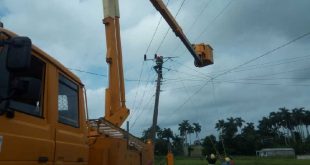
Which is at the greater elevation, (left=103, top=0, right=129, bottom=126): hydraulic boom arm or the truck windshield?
(left=103, top=0, right=129, bottom=126): hydraulic boom arm

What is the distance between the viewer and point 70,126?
4.95 m

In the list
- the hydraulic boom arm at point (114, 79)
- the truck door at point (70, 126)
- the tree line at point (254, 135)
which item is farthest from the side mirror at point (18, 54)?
the tree line at point (254, 135)

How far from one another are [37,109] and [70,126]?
2.56 ft

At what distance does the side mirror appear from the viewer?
3.39 metres

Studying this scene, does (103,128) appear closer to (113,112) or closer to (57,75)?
(57,75)

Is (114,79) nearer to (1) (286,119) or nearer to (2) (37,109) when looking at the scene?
(2) (37,109)

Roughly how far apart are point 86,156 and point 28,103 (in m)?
1.48

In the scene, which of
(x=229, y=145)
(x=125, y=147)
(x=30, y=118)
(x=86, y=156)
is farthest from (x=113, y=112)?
(x=229, y=145)

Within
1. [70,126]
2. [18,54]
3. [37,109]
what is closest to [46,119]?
[37,109]

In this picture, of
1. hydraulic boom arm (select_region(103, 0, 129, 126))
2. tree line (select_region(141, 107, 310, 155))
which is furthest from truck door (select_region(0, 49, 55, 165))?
tree line (select_region(141, 107, 310, 155))

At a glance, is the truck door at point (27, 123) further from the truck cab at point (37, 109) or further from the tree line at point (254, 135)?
the tree line at point (254, 135)

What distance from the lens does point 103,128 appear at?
6.09m

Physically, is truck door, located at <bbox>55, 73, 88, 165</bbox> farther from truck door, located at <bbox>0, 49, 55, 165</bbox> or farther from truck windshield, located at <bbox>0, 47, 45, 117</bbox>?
truck windshield, located at <bbox>0, 47, 45, 117</bbox>

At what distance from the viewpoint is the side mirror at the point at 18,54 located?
3389mm
